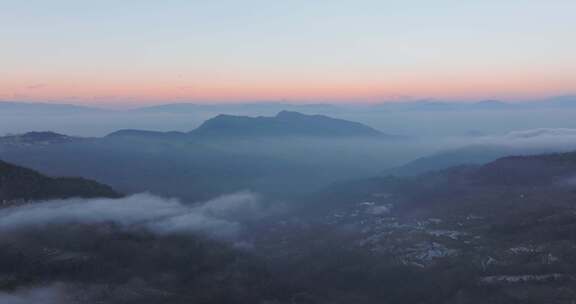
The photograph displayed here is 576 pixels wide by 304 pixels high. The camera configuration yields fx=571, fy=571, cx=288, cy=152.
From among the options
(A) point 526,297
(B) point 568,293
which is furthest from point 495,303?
(B) point 568,293

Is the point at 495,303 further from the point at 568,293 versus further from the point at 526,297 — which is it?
the point at 568,293
